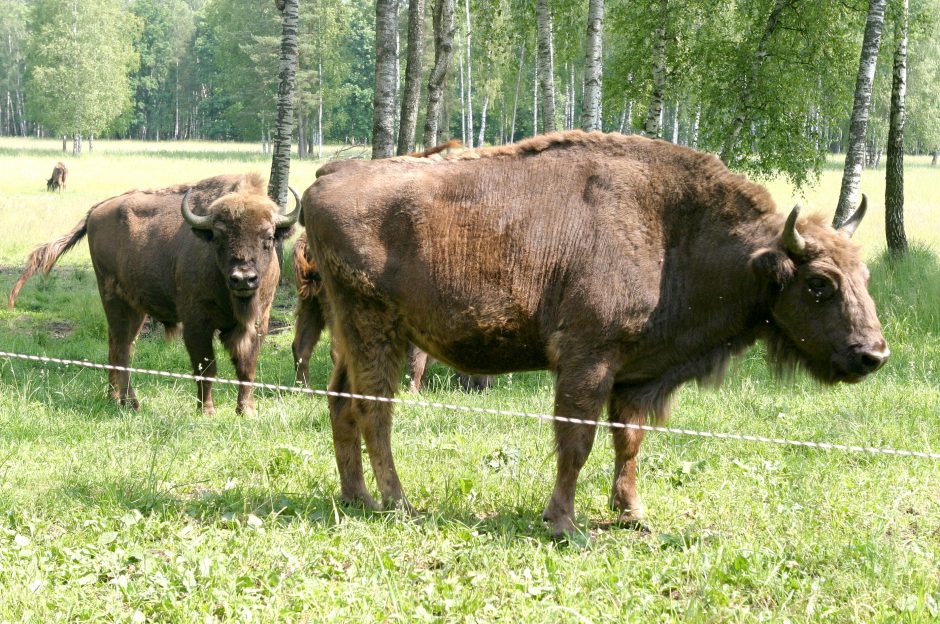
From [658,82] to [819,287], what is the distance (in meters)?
9.72

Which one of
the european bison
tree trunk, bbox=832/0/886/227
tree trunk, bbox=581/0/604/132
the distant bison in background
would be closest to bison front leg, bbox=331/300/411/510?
the european bison

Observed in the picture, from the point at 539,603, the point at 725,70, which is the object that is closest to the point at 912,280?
the point at 725,70

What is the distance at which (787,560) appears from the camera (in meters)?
4.79

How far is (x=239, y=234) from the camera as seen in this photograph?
28.2ft

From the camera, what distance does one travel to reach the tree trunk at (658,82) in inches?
547

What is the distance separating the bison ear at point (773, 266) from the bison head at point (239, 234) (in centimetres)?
465

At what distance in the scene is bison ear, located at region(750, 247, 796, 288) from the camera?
5.33 meters

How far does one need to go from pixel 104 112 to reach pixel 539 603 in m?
64.1

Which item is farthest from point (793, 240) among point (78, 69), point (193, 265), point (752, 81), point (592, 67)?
point (78, 69)

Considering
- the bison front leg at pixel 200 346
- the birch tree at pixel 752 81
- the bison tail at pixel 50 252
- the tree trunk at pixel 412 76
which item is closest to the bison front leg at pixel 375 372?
the bison front leg at pixel 200 346

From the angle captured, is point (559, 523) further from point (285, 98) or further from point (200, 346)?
point (285, 98)

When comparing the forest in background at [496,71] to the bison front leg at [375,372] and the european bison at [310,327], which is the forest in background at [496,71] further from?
the bison front leg at [375,372]

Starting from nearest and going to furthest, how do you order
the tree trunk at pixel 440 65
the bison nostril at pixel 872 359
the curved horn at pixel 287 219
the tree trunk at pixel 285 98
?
the bison nostril at pixel 872 359 < the curved horn at pixel 287 219 < the tree trunk at pixel 285 98 < the tree trunk at pixel 440 65

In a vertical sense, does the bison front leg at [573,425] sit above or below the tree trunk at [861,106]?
below
